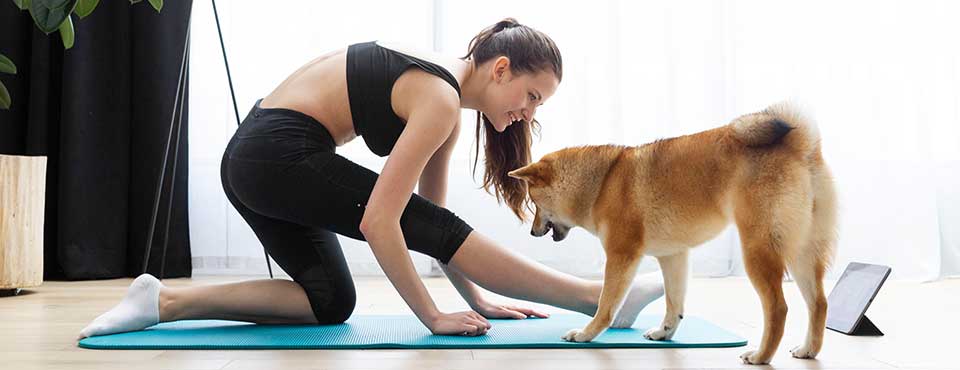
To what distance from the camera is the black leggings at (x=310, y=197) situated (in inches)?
82.0

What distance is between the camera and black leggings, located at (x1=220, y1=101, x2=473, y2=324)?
82.0 inches

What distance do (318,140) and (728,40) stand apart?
252 centimetres

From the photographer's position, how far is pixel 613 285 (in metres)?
1.96

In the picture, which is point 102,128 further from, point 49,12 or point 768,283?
point 768,283

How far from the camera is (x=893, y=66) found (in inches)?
159

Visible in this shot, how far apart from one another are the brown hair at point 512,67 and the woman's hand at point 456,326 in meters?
0.40

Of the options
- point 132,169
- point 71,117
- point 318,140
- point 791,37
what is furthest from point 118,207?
point 791,37

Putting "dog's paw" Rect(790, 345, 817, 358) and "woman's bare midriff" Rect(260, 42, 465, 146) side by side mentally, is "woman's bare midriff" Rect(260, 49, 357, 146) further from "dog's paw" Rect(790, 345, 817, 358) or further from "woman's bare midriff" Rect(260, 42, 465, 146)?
"dog's paw" Rect(790, 345, 817, 358)

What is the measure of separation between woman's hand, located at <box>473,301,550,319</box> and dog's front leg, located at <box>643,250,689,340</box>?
16.3 inches

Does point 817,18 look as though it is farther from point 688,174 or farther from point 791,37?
point 688,174

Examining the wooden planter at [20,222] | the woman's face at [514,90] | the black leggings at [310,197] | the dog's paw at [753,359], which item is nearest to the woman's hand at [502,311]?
the black leggings at [310,197]

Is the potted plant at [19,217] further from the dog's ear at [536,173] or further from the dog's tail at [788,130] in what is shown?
the dog's tail at [788,130]

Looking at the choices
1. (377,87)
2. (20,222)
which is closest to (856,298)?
(377,87)

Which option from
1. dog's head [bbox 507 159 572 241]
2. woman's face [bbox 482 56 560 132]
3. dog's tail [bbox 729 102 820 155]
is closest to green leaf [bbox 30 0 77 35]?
woman's face [bbox 482 56 560 132]
